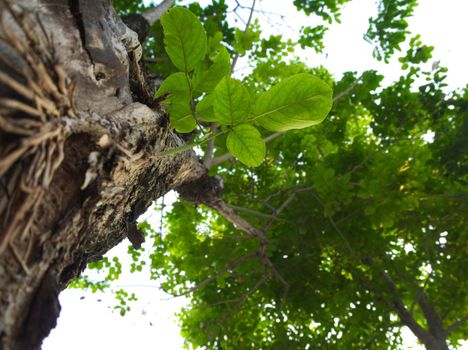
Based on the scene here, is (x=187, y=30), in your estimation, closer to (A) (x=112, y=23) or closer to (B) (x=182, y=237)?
(A) (x=112, y=23)

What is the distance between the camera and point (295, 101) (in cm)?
100

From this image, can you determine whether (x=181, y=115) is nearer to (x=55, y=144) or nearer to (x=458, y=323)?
(x=55, y=144)

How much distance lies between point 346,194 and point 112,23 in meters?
2.60

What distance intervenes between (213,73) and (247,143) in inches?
11.0

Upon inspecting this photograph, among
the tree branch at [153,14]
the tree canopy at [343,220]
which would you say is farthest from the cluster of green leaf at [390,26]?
the tree branch at [153,14]

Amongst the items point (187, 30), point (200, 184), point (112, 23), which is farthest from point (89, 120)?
point (200, 184)

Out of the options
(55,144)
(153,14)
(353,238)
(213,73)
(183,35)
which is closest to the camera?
(55,144)

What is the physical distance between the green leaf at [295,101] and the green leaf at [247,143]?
57 millimetres

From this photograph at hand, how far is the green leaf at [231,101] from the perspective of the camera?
0.95m

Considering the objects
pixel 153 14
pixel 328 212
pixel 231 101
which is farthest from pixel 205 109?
pixel 328 212

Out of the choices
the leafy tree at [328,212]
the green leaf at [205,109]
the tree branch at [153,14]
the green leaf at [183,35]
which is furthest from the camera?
the leafy tree at [328,212]

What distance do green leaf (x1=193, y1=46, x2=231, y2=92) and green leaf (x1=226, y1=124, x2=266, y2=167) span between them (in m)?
0.22

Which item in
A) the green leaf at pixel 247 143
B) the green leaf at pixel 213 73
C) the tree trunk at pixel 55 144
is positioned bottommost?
the tree trunk at pixel 55 144

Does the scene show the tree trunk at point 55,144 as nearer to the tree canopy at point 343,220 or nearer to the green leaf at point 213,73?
the green leaf at point 213,73
